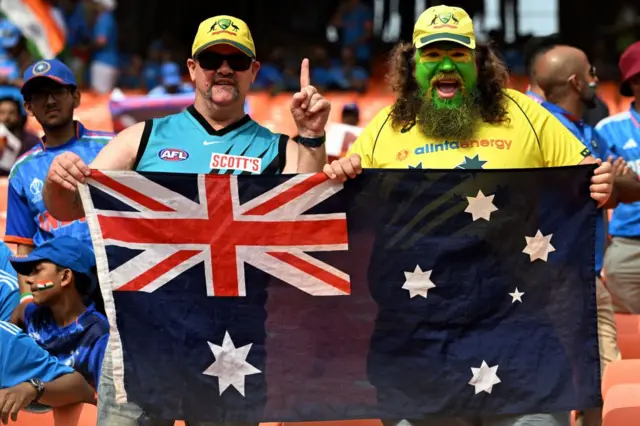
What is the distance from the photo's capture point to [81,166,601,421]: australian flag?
4.12m

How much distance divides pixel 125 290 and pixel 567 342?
1433 mm

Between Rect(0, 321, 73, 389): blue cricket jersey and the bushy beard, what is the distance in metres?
1.55

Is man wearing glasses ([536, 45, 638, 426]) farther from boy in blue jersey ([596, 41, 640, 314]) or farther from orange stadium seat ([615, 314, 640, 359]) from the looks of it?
orange stadium seat ([615, 314, 640, 359])

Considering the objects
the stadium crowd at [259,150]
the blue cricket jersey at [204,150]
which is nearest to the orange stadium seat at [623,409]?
the stadium crowd at [259,150]

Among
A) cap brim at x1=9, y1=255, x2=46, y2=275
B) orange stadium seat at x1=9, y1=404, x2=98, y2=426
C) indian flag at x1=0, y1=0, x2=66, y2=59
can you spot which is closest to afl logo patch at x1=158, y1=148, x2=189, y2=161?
orange stadium seat at x1=9, y1=404, x2=98, y2=426

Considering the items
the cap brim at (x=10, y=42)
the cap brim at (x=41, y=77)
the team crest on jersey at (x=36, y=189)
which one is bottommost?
the team crest on jersey at (x=36, y=189)

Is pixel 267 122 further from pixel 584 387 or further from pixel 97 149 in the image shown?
pixel 584 387

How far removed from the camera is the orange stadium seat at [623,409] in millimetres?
4855

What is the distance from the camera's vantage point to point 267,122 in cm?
1421

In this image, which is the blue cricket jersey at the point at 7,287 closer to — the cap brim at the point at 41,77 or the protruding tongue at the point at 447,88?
the cap brim at the point at 41,77

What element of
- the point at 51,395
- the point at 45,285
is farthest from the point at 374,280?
the point at 45,285

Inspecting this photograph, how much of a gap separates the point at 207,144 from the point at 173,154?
118 millimetres

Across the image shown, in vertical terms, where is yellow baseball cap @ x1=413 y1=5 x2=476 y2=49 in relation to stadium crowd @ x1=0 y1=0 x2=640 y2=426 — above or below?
above

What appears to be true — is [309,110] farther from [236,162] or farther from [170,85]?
[170,85]
